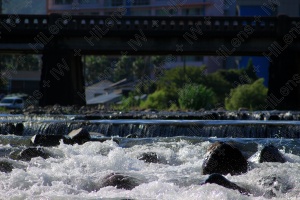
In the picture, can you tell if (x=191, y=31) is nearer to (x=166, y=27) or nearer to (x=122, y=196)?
(x=166, y=27)

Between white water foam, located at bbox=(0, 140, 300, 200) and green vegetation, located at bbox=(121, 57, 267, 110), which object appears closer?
white water foam, located at bbox=(0, 140, 300, 200)

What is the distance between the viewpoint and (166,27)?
5119cm

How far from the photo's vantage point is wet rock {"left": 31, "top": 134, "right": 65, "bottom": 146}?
78.8ft

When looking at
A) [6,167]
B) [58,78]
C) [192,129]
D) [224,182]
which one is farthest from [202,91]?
[224,182]

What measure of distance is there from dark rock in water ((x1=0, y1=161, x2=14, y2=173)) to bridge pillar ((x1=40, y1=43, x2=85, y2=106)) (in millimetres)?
30995

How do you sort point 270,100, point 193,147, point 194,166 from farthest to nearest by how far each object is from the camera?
point 270,100 → point 193,147 → point 194,166

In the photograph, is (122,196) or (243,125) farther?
(243,125)

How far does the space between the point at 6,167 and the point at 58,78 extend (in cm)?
3258

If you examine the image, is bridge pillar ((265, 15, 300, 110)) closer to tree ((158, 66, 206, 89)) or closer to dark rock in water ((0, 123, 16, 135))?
tree ((158, 66, 206, 89))

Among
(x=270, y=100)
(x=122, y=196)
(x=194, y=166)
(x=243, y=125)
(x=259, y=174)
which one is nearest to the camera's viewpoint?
(x=122, y=196)

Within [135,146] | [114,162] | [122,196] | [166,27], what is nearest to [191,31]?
[166,27]

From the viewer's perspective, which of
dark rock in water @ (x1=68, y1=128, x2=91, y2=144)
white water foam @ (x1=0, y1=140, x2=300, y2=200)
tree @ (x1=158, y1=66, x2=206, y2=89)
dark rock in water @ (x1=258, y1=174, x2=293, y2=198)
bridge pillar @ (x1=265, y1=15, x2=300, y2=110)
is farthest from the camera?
tree @ (x1=158, y1=66, x2=206, y2=89)

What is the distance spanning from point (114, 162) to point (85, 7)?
3693 inches

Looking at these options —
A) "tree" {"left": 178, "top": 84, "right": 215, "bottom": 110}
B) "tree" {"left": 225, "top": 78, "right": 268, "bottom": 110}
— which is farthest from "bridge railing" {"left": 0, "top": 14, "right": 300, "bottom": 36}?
"tree" {"left": 225, "top": 78, "right": 268, "bottom": 110}
